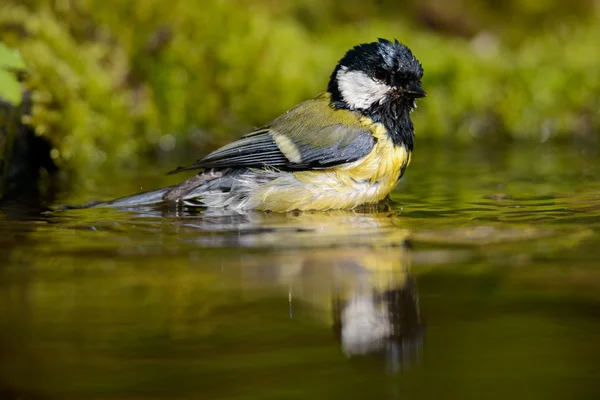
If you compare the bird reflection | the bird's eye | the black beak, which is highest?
the bird's eye

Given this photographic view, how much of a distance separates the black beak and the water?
0.75m

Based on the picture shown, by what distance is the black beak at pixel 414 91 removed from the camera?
4.58 metres

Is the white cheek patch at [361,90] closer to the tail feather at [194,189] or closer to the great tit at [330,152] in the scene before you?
the great tit at [330,152]

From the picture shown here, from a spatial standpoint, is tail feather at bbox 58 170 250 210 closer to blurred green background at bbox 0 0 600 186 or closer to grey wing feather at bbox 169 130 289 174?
grey wing feather at bbox 169 130 289 174

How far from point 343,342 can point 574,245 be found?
136 cm

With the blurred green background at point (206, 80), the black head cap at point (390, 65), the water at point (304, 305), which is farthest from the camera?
the blurred green background at point (206, 80)

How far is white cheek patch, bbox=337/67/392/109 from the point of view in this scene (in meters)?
4.63

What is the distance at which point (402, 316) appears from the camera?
237 centimetres

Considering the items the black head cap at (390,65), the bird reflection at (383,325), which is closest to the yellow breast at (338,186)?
the black head cap at (390,65)

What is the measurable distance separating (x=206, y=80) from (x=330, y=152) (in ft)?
10.4

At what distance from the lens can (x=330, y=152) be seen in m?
4.39

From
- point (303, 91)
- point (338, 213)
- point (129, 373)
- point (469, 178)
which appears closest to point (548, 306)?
point (129, 373)

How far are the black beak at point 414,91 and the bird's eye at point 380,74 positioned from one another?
150mm

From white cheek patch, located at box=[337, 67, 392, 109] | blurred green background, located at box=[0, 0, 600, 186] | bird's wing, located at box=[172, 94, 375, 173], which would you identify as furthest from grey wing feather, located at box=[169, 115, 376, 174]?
blurred green background, located at box=[0, 0, 600, 186]
